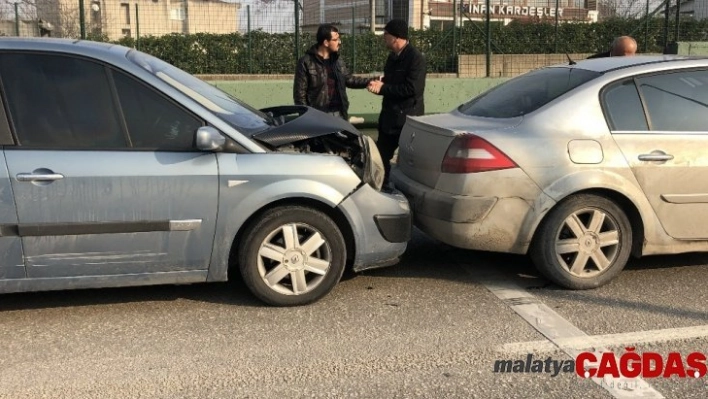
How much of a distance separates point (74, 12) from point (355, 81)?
6.69m

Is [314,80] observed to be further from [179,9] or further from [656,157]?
[179,9]

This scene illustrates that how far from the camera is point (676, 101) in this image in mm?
4371

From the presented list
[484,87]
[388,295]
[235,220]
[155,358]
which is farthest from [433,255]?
[484,87]

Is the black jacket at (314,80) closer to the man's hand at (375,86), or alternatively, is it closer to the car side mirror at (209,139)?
the man's hand at (375,86)

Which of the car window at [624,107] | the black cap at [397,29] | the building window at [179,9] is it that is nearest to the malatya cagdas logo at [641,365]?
the car window at [624,107]

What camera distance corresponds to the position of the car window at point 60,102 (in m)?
3.62

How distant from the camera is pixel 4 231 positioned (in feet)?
11.6

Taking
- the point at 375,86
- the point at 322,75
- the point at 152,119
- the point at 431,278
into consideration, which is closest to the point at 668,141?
the point at 431,278

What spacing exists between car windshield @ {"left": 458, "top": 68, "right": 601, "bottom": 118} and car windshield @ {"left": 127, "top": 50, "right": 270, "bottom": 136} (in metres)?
1.62

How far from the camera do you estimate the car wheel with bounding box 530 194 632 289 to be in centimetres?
417

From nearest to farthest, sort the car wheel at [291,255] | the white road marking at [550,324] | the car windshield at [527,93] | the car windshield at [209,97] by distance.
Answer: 1. the white road marking at [550,324]
2. the car wheel at [291,255]
3. the car windshield at [209,97]
4. the car windshield at [527,93]

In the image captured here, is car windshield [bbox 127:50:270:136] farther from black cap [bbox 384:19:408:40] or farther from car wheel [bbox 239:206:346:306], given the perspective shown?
black cap [bbox 384:19:408:40]

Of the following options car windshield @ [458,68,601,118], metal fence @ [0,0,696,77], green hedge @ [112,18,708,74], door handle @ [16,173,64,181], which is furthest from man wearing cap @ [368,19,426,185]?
green hedge @ [112,18,708,74]

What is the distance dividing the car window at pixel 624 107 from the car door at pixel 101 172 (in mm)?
2545
